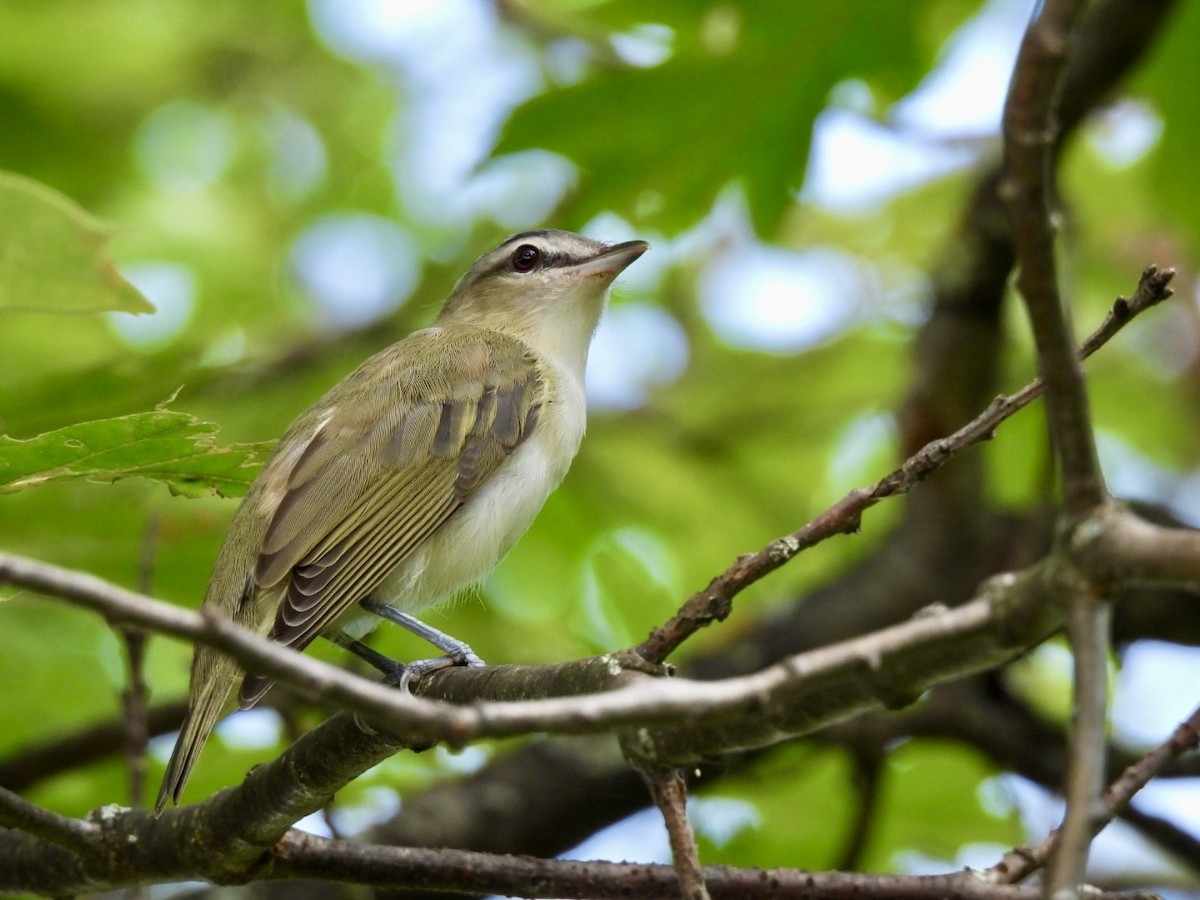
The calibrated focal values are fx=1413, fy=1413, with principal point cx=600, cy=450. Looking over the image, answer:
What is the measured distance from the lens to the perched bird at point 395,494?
14.4ft

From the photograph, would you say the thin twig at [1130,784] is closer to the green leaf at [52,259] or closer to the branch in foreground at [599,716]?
the branch in foreground at [599,716]

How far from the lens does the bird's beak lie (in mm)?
6016

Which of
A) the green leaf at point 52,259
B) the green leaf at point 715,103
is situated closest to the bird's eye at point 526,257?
the green leaf at point 715,103

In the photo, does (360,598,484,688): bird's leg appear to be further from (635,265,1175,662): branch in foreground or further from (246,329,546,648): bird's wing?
(635,265,1175,662): branch in foreground

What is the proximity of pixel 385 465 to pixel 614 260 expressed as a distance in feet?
5.59

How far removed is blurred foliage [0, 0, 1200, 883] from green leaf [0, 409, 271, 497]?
1 cm

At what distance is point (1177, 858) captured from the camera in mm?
5176

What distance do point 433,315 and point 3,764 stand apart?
3.65m

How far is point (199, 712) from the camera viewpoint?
3949 mm

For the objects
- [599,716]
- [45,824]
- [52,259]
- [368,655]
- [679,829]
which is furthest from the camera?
[368,655]

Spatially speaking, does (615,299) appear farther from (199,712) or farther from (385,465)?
(199,712)

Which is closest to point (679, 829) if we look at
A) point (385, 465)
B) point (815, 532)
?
point (815, 532)

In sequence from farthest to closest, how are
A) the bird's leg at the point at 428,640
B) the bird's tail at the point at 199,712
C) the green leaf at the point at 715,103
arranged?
the green leaf at the point at 715,103 < the bird's leg at the point at 428,640 < the bird's tail at the point at 199,712

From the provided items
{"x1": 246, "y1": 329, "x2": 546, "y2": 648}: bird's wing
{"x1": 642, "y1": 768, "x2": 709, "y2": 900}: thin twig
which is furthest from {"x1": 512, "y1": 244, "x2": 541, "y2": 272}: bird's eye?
{"x1": 642, "y1": 768, "x2": 709, "y2": 900}: thin twig
